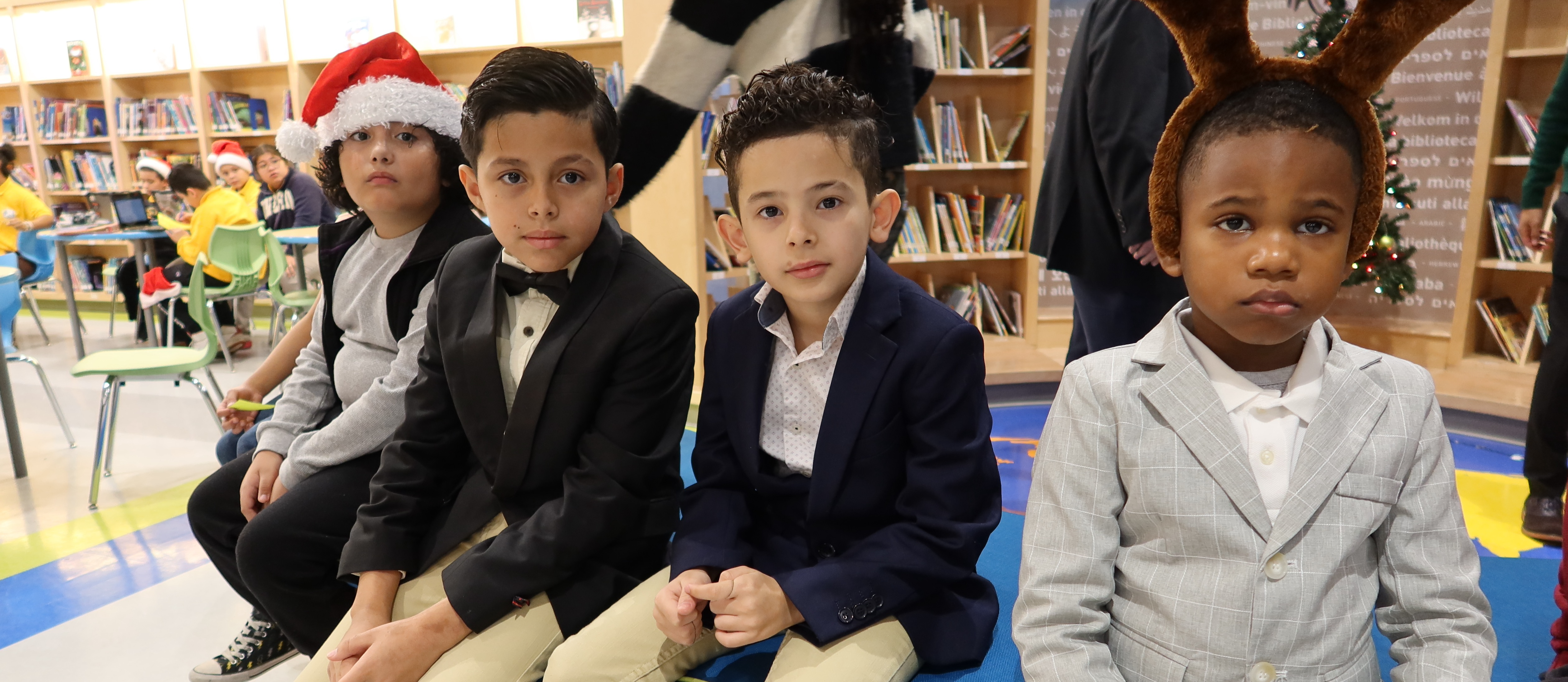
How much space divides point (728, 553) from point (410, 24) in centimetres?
586

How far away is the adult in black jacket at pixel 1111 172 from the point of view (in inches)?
71.8

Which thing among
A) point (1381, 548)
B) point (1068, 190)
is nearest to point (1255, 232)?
point (1381, 548)

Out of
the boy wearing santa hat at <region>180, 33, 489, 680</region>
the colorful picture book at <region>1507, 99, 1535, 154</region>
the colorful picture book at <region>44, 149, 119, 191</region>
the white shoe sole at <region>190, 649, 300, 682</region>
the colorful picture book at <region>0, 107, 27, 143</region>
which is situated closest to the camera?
the boy wearing santa hat at <region>180, 33, 489, 680</region>

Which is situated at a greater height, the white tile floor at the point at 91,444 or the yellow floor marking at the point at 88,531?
the yellow floor marking at the point at 88,531

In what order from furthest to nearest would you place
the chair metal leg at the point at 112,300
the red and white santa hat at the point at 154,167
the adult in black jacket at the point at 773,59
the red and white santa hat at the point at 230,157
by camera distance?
the red and white santa hat at the point at 154,167 < the chair metal leg at the point at 112,300 < the red and white santa hat at the point at 230,157 < the adult in black jacket at the point at 773,59

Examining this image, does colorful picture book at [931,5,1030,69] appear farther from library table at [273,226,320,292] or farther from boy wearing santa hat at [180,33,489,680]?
library table at [273,226,320,292]

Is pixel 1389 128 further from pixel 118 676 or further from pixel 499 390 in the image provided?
pixel 118 676

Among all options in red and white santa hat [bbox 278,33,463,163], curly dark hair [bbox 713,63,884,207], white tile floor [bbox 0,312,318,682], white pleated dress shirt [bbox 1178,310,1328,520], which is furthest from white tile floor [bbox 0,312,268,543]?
white pleated dress shirt [bbox 1178,310,1328,520]

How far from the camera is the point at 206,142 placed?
254 inches

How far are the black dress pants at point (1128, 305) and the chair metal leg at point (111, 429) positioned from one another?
9.63 ft

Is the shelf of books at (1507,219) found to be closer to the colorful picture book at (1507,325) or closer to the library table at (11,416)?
the colorful picture book at (1507,325)

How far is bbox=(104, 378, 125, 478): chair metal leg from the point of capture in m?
2.86

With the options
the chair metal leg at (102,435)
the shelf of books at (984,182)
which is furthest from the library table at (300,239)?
the shelf of books at (984,182)

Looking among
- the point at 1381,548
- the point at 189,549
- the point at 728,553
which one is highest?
the point at 1381,548
